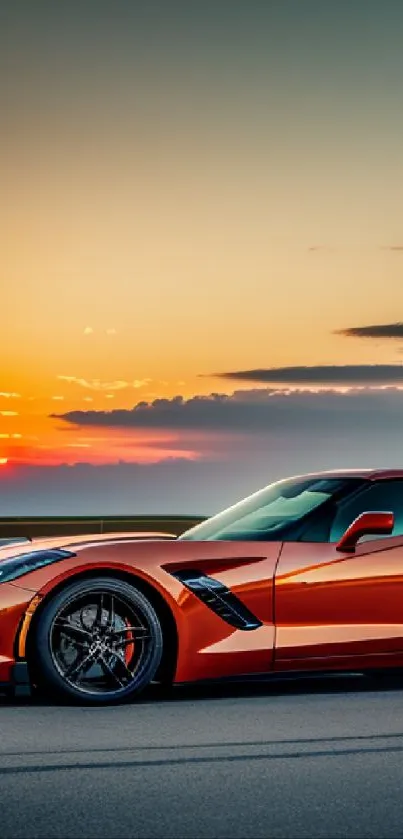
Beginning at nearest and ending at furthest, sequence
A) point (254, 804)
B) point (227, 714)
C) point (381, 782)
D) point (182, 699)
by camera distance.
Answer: point (254, 804), point (381, 782), point (227, 714), point (182, 699)

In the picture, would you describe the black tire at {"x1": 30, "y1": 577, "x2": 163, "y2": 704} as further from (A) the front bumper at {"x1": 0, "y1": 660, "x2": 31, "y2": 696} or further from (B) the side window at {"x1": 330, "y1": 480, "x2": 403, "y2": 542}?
(B) the side window at {"x1": 330, "y1": 480, "x2": 403, "y2": 542}

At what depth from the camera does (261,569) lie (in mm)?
10031

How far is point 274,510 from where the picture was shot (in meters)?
10.9

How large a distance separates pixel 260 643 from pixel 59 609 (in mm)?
1275

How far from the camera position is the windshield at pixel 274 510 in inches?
411

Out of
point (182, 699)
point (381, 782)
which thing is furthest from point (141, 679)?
point (381, 782)

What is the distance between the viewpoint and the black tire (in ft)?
31.4

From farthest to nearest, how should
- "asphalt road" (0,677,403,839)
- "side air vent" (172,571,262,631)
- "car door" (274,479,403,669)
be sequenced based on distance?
1. "car door" (274,479,403,669)
2. "side air vent" (172,571,262,631)
3. "asphalt road" (0,677,403,839)

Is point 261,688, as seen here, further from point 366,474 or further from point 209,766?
point 209,766

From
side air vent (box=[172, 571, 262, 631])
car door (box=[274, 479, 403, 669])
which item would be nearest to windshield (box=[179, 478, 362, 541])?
car door (box=[274, 479, 403, 669])

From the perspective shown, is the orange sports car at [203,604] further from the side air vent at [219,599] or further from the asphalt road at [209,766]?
the asphalt road at [209,766]

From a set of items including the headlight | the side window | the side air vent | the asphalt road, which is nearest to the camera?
the asphalt road

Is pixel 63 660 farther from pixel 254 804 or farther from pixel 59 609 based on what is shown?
pixel 254 804

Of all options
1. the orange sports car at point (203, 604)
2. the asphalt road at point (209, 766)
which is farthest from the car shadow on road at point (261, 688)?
the orange sports car at point (203, 604)
